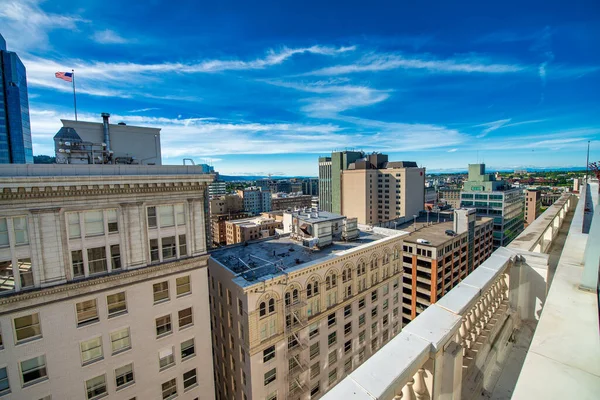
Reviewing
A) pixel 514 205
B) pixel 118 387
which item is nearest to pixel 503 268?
pixel 118 387

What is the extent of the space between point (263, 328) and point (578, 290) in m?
23.4

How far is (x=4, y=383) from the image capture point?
15.5 metres

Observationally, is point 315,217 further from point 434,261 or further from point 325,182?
point 325,182

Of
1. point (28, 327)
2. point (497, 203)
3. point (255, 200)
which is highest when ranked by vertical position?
point (28, 327)

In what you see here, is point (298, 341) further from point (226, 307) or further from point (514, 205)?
point (514, 205)

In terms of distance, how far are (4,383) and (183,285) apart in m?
10.1

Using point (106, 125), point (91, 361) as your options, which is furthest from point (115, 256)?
point (106, 125)

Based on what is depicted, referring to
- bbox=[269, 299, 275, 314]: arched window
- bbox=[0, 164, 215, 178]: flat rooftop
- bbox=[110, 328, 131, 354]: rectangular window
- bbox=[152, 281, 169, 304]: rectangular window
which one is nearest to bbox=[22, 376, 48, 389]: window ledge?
bbox=[110, 328, 131, 354]: rectangular window

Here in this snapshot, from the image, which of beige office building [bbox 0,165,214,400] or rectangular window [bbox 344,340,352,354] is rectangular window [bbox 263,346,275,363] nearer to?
beige office building [bbox 0,165,214,400]

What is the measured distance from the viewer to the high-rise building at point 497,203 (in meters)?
94.9

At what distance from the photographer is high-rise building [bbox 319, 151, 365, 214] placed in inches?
4973

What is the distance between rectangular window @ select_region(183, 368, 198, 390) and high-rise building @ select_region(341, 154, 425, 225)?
9636 cm

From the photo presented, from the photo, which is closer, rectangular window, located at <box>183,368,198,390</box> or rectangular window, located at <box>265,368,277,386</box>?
rectangular window, located at <box>183,368,198,390</box>

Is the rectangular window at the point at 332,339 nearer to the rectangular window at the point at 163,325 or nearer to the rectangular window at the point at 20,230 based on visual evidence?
the rectangular window at the point at 163,325
